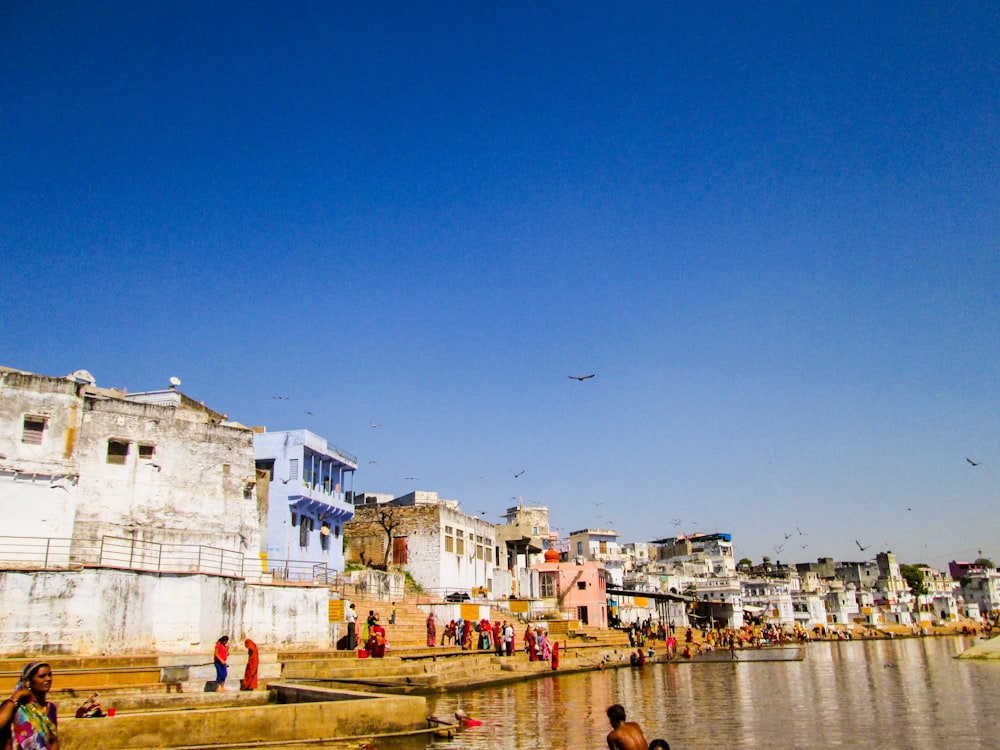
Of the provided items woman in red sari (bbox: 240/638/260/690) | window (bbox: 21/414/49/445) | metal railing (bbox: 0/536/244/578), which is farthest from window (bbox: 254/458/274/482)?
woman in red sari (bbox: 240/638/260/690)

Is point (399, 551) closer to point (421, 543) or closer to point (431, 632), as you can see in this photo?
point (421, 543)

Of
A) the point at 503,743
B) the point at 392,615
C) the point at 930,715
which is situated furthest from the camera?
the point at 392,615

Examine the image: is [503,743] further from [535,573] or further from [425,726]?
[535,573]

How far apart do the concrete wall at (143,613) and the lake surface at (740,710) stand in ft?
18.8

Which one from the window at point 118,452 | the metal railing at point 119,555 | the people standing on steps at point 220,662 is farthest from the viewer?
the window at point 118,452

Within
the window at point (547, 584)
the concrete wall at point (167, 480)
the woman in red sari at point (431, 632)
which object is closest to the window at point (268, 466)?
the concrete wall at point (167, 480)

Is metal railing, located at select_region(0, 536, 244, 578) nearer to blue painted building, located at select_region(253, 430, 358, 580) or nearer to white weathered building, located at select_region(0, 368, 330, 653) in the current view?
white weathered building, located at select_region(0, 368, 330, 653)

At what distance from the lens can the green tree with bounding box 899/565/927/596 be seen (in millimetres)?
118688

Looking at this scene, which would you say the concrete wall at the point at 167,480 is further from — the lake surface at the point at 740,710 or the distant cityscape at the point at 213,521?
the lake surface at the point at 740,710

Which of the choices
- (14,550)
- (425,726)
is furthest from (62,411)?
(425,726)

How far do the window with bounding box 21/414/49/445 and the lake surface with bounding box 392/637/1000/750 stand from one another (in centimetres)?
1421

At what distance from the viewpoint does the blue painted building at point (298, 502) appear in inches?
1319

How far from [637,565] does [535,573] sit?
49.6 metres

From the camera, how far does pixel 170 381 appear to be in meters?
30.5
